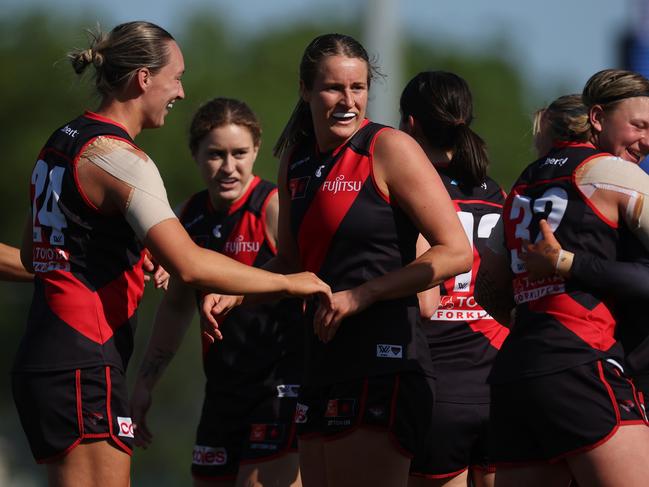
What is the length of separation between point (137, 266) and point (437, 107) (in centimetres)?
A: 164

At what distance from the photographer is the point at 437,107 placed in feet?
19.5

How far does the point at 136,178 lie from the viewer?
196 inches

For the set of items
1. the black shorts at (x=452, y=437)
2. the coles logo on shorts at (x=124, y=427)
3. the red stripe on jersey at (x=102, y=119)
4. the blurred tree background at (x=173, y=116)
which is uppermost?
the red stripe on jersey at (x=102, y=119)

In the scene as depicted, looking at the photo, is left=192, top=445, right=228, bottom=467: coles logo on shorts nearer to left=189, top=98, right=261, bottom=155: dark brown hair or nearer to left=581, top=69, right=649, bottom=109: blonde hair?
left=189, top=98, right=261, bottom=155: dark brown hair

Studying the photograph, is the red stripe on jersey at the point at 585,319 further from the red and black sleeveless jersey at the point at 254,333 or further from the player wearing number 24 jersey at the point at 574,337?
the red and black sleeveless jersey at the point at 254,333

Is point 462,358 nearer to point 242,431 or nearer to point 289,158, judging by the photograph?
point 289,158

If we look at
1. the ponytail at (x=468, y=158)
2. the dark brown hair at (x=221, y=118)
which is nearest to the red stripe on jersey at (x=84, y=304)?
the ponytail at (x=468, y=158)

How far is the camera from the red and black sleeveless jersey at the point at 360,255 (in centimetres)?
504

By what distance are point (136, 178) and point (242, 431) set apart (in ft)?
8.19

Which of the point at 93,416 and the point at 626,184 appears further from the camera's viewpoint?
the point at 93,416

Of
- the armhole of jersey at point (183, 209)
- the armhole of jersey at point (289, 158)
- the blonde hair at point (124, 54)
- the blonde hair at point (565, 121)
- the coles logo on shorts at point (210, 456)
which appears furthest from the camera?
the armhole of jersey at point (183, 209)

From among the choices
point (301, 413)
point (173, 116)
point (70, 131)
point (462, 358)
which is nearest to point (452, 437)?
point (462, 358)

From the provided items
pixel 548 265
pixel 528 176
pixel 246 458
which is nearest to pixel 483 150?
pixel 528 176

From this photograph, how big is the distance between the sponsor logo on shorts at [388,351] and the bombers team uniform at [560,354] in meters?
0.40
